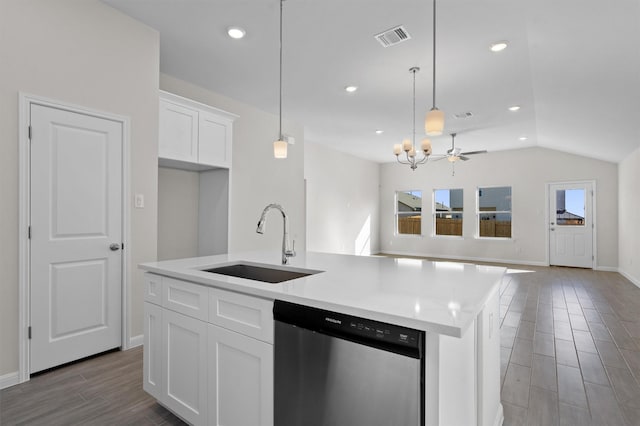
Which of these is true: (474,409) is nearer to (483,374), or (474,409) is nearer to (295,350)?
(483,374)

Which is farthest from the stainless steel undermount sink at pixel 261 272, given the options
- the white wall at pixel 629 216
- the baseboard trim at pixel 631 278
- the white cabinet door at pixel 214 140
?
the baseboard trim at pixel 631 278

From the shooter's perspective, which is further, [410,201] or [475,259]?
[410,201]

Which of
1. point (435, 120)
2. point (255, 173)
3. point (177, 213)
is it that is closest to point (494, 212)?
point (255, 173)

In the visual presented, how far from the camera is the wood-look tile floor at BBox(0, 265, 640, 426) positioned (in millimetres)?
1938

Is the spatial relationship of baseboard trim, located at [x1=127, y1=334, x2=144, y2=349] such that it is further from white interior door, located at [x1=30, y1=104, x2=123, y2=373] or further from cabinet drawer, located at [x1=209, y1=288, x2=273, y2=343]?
cabinet drawer, located at [x1=209, y1=288, x2=273, y2=343]

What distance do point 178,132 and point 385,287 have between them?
3.01m

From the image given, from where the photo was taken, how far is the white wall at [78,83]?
2.23m

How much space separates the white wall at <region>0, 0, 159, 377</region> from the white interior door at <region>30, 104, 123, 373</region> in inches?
4.5

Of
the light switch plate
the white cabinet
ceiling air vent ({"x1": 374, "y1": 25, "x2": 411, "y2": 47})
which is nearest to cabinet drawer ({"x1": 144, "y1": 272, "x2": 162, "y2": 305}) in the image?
the white cabinet

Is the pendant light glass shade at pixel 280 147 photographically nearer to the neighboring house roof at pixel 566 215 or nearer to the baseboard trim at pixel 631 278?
the baseboard trim at pixel 631 278

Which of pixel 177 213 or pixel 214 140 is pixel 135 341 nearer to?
pixel 177 213

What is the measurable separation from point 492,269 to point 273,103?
390 cm

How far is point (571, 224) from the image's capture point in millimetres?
7457

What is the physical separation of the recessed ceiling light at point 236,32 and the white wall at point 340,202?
4.05m
